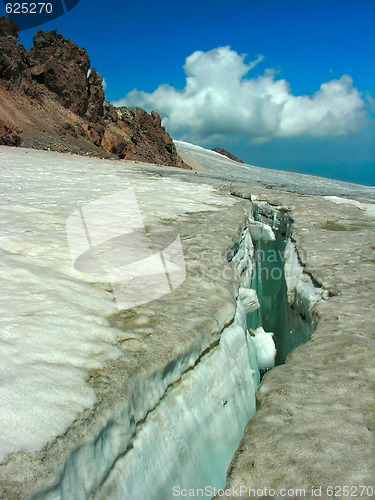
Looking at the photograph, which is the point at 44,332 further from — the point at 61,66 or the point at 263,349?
the point at 61,66

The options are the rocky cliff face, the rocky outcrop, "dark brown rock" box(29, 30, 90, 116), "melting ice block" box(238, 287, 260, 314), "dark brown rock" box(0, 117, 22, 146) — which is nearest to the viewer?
"melting ice block" box(238, 287, 260, 314)

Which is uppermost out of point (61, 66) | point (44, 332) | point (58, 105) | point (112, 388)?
point (61, 66)

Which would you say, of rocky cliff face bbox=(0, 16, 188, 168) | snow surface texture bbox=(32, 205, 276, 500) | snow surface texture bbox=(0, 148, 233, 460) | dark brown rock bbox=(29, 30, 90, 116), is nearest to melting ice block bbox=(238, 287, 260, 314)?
snow surface texture bbox=(32, 205, 276, 500)

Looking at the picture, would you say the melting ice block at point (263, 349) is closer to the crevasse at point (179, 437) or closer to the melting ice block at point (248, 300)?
the melting ice block at point (248, 300)

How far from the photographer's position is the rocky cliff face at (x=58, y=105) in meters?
18.3

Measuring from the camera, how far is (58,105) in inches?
850

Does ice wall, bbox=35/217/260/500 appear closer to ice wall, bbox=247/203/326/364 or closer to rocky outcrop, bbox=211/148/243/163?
ice wall, bbox=247/203/326/364

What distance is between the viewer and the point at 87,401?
171 centimetres

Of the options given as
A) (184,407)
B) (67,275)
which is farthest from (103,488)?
(67,275)

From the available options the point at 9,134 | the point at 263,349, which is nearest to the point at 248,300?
the point at 263,349

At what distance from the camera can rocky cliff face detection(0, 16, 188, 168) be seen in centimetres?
1828

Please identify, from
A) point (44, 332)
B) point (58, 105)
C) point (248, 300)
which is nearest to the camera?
point (44, 332)

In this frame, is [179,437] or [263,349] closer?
[179,437]

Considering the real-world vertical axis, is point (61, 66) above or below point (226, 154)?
above
